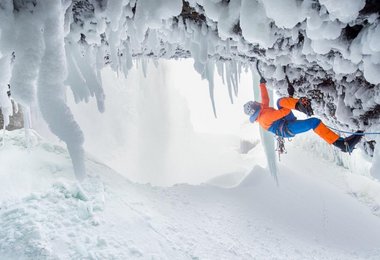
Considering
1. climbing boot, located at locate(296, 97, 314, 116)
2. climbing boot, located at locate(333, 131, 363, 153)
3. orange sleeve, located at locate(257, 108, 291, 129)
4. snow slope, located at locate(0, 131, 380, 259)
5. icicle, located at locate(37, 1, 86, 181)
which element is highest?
icicle, located at locate(37, 1, 86, 181)

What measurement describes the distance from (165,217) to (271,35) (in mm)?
7446

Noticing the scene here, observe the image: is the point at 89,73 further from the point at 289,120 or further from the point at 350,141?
the point at 350,141

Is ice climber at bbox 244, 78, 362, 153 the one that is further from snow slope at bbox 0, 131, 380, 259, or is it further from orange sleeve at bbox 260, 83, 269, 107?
snow slope at bbox 0, 131, 380, 259

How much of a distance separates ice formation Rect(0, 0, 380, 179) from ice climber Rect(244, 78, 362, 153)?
0.65 ft

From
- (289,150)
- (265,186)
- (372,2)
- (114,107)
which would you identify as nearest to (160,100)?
(114,107)

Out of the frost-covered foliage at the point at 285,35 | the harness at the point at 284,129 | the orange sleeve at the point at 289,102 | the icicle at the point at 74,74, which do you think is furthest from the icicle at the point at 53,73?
the harness at the point at 284,129

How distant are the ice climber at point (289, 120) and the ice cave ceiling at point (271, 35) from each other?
159 millimetres

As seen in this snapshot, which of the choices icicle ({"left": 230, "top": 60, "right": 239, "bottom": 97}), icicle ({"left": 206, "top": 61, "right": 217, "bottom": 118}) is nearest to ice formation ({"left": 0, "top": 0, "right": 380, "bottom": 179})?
icicle ({"left": 206, "top": 61, "right": 217, "bottom": 118})

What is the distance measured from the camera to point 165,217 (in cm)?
916

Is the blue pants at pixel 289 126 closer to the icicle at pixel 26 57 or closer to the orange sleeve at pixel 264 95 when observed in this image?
the orange sleeve at pixel 264 95

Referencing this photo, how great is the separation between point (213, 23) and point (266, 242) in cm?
784

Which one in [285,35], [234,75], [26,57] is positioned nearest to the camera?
[26,57]

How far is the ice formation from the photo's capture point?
1.97 meters

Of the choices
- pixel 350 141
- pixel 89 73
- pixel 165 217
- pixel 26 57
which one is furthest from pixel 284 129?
pixel 165 217
